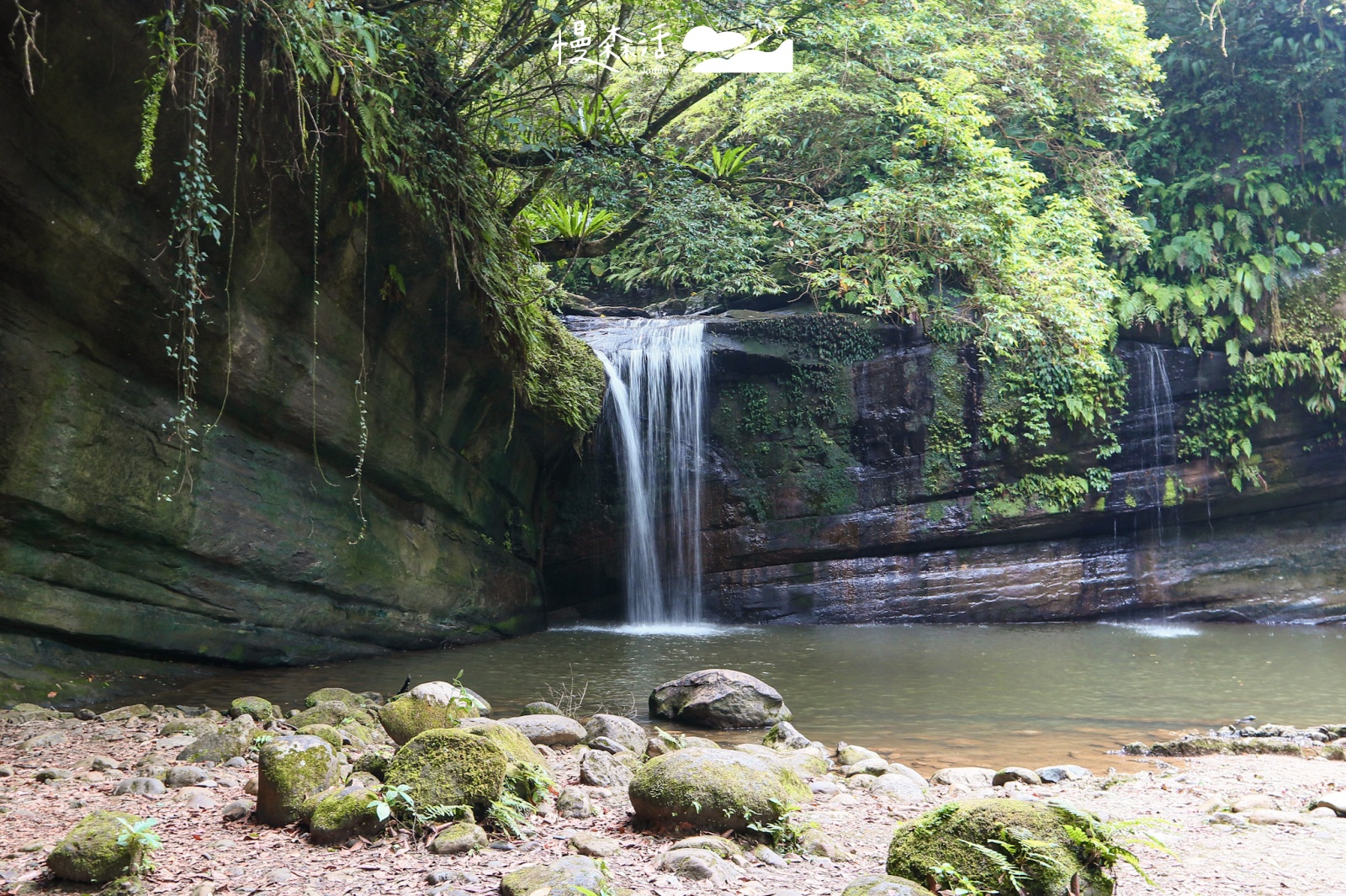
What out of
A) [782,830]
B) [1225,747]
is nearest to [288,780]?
[782,830]

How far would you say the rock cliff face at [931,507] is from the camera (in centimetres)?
1392

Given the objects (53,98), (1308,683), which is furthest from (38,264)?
(1308,683)

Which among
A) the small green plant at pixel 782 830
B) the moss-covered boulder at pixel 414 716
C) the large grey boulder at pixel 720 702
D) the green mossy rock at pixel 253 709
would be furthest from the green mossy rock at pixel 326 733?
the large grey boulder at pixel 720 702

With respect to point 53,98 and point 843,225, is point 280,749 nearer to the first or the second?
point 53,98

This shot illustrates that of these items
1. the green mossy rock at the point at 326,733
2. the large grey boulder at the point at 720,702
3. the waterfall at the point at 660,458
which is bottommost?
the large grey boulder at the point at 720,702

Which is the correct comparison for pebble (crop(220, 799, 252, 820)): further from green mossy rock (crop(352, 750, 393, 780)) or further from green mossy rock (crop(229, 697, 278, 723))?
green mossy rock (crop(229, 697, 278, 723))

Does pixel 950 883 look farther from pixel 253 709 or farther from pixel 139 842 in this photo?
pixel 253 709

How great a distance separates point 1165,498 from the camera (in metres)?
14.2

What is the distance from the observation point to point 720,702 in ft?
21.5

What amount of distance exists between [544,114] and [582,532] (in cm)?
641

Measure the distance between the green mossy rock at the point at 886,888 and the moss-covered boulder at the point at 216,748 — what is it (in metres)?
3.07

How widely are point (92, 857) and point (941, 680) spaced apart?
744 centimetres

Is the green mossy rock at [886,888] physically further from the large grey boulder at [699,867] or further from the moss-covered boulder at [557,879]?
the moss-covered boulder at [557,879]

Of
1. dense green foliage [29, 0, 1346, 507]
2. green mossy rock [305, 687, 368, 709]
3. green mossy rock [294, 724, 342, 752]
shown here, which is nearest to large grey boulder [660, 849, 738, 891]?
green mossy rock [294, 724, 342, 752]
